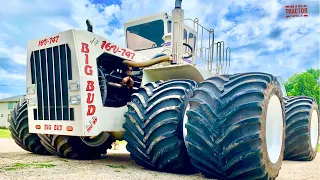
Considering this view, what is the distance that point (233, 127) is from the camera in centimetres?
309

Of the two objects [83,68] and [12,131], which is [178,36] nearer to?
[83,68]

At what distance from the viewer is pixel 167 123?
3.61m

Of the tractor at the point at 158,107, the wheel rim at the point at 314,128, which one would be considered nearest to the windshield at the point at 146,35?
the tractor at the point at 158,107

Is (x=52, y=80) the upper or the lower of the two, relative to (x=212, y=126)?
upper

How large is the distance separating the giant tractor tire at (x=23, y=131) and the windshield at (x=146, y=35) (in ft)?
7.54

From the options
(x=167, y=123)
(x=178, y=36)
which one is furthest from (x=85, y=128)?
(x=178, y=36)

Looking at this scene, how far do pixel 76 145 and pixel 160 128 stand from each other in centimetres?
191

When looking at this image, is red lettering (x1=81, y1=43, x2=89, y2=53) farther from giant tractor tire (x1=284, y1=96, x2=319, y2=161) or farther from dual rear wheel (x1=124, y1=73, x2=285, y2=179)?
giant tractor tire (x1=284, y1=96, x2=319, y2=161)

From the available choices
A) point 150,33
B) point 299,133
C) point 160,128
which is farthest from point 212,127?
point 299,133

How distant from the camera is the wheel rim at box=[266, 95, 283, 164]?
11.6ft

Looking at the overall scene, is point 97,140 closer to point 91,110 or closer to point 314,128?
point 91,110

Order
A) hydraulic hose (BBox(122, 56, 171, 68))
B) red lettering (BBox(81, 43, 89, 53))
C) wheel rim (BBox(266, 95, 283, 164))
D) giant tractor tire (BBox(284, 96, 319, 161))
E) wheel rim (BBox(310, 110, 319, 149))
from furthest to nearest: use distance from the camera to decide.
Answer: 1. wheel rim (BBox(310, 110, 319, 149))
2. giant tractor tire (BBox(284, 96, 319, 161))
3. hydraulic hose (BBox(122, 56, 171, 68))
4. red lettering (BBox(81, 43, 89, 53))
5. wheel rim (BBox(266, 95, 283, 164))

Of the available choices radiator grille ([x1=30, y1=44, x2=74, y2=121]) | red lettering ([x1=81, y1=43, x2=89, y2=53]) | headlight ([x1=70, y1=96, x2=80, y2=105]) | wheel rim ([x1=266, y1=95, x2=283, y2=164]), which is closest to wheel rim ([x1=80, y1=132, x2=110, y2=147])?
radiator grille ([x1=30, y1=44, x2=74, y2=121])

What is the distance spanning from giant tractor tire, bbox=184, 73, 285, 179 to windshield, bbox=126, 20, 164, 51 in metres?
2.69
